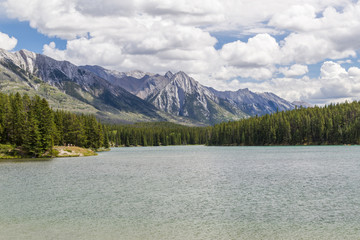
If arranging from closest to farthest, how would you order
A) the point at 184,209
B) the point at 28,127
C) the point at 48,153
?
the point at 184,209
the point at 28,127
the point at 48,153

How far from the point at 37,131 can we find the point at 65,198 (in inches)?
3293

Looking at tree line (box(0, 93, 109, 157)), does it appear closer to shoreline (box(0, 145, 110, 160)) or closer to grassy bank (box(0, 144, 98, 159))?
grassy bank (box(0, 144, 98, 159))

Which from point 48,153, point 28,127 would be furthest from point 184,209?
point 48,153

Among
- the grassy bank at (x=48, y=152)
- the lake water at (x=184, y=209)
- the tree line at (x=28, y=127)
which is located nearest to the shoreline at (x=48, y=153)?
the grassy bank at (x=48, y=152)

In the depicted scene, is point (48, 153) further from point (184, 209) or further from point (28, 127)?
point (184, 209)

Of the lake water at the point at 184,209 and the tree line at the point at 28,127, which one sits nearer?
the lake water at the point at 184,209

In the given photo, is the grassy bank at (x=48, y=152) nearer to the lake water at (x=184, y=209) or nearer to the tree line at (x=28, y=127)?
the tree line at (x=28, y=127)

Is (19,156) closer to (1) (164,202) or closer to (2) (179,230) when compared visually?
(1) (164,202)

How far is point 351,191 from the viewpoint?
140 ft

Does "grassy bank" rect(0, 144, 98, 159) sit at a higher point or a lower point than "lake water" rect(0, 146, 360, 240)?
higher

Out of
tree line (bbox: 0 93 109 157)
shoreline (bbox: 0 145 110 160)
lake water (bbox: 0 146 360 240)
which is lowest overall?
lake water (bbox: 0 146 360 240)

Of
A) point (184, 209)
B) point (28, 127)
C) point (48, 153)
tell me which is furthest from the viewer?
point (48, 153)

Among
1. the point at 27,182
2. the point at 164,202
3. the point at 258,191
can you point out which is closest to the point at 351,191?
the point at 258,191

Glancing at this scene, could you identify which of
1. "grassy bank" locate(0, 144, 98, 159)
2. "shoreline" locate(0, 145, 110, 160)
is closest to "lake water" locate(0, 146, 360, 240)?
"shoreline" locate(0, 145, 110, 160)
